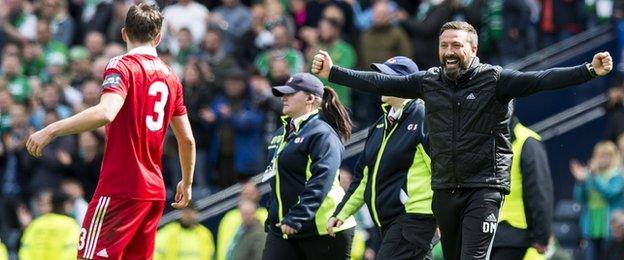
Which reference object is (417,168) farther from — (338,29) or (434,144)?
Answer: (338,29)

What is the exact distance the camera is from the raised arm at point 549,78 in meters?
8.48

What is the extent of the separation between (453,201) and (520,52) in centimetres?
959

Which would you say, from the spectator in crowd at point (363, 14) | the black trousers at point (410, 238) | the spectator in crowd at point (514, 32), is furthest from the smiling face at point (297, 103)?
the spectator in crowd at point (363, 14)

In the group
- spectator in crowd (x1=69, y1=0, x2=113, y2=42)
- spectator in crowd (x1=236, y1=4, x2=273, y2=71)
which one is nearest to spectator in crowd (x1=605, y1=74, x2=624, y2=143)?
spectator in crowd (x1=236, y1=4, x2=273, y2=71)

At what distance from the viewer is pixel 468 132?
9.16 metres

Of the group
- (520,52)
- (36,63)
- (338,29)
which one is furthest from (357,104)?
(36,63)

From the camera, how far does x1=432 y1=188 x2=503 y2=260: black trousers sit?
9172 millimetres

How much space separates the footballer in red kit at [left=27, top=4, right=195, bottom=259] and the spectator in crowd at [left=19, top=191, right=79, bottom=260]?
281 inches

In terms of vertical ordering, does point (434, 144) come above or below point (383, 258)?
above

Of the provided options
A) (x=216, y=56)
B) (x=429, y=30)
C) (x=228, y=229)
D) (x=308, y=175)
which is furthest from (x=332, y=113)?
(x=216, y=56)

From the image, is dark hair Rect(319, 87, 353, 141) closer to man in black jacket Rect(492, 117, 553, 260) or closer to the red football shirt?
man in black jacket Rect(492, 117, 553, 260)

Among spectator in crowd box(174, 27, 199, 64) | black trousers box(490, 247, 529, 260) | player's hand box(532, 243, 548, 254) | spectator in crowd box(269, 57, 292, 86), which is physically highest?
spectator in crowd box(174, 27, 199, 64)

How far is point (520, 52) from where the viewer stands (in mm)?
18578

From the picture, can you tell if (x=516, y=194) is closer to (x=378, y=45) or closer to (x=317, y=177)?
(x=317, y=177)
